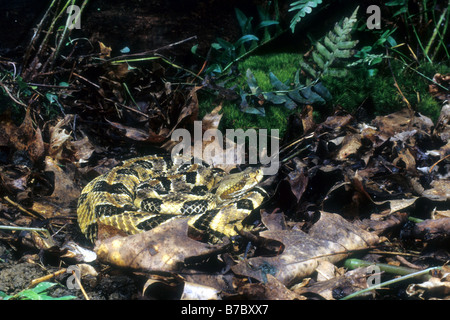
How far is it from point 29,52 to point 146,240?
126 inches

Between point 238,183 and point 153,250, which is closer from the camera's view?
point 153,250

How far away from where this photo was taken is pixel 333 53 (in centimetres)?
439

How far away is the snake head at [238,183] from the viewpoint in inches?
157

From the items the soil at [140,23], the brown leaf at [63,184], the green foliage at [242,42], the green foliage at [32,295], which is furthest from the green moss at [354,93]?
the green foliage at [32,295]

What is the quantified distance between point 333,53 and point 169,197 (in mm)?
2443

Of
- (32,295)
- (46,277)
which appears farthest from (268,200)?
(32,295)

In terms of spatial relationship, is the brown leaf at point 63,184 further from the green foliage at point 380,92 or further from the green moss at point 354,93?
the green foliage at point 380,92

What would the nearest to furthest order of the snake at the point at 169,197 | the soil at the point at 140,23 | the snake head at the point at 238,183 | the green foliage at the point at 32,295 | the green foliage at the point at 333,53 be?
1. the green foliage at the point at 32,295
2. the snake at the point at 169,197
3. the snake head at the point at 238,183
4. the green foliage at the point at 333,53
5. the soil at the point at 140,23

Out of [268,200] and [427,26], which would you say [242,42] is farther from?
[427,26]

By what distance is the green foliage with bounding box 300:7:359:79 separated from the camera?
431cm

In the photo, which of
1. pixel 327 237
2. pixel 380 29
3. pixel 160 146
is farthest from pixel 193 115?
pixel 380 29

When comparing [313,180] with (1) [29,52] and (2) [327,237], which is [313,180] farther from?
(1) [29,52]

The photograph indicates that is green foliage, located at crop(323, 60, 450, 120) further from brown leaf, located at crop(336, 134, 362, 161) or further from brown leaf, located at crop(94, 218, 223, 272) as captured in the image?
brown leaf, located at crop(94, 218, 223, 272)

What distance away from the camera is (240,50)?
16.1 feet
